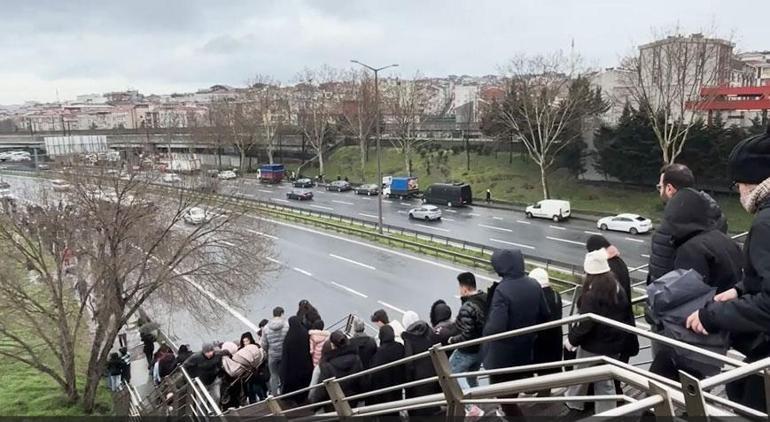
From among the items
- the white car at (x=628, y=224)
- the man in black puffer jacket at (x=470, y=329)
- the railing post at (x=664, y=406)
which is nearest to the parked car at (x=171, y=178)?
the man in black puffer jacket at (x=470, y=329)

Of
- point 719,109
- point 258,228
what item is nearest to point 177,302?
point 258,228

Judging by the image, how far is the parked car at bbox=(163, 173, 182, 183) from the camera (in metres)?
18.6

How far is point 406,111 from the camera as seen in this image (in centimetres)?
5169

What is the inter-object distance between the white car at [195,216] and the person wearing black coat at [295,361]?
11246 mm

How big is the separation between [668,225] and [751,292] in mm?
1239

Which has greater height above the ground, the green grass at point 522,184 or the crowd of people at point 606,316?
the crowd of people at point 606,316

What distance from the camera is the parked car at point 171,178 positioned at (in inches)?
731

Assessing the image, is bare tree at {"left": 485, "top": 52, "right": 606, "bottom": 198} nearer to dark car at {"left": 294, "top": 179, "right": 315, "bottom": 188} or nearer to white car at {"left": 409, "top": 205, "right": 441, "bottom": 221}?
white car at {"left": 409, "top": 205, "right": 441, "bottom": 221}

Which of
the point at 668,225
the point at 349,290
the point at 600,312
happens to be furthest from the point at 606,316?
the point at 349,290

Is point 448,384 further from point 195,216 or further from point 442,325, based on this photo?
point 195,216

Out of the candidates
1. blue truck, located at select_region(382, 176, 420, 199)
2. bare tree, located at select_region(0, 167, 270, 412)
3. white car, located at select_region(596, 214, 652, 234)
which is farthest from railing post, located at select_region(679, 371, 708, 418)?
blue truck, located at select_region(382, 176, 420, 199)

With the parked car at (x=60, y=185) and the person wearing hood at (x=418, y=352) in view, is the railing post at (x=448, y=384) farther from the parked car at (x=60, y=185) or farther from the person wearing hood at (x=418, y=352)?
the parked car at (x=60, y=185)

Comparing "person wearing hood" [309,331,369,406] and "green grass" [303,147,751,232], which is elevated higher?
"person wearing hood" [309,331,369,406]

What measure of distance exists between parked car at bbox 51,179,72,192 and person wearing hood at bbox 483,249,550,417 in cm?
1513
